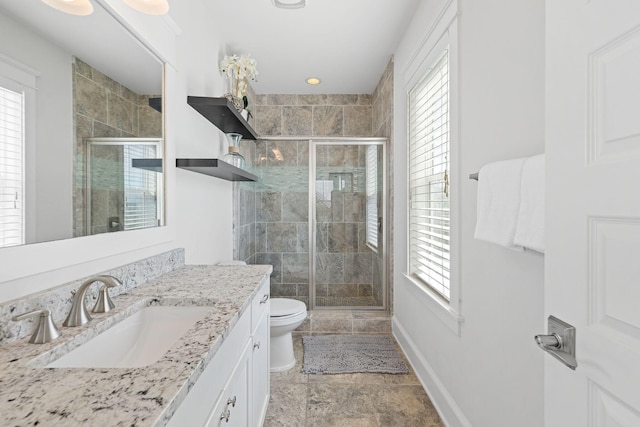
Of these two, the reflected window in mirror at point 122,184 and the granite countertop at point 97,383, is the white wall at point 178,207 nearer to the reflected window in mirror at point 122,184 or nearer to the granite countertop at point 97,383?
the reflected window in mirror at point 122,184

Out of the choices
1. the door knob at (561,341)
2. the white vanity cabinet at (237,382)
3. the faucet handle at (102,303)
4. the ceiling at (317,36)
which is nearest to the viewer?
the door knob at (561,341)

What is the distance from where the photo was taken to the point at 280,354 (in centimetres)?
236

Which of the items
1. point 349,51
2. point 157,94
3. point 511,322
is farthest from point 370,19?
point 511,322

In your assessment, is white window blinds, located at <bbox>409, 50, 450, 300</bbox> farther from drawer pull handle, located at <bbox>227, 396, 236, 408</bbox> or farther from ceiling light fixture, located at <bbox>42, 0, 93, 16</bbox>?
ceiling light fixture, located at <bbox>42, 0, 93, 16</bbox>

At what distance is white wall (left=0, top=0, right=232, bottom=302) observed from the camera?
3.04 feet

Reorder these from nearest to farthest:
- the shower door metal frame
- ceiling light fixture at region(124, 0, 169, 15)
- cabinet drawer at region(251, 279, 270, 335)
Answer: ceiling light fixture at region(124, 0, 169, 15)
cabinet drawer at region(251, 279, 270, 335)
the shower door metal frame

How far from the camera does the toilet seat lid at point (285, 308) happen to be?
91.2 inches

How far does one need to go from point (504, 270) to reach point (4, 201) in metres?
1.56

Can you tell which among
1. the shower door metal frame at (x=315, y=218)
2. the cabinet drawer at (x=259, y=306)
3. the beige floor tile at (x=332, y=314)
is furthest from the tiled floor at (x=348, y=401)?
the shower door metal frame at (x=315, y=218)

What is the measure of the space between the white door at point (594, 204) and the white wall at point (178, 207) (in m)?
1.31

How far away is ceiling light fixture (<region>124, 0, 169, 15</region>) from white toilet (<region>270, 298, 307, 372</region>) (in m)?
1.82

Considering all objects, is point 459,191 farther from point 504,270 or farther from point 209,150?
point 209,150

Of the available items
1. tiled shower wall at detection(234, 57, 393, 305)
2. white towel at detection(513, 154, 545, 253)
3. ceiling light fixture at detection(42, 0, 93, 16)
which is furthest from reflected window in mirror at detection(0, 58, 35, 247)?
tiled shower wall at detection(234, 57, 393, 305)

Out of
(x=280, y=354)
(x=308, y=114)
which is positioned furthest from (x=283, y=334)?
(x=308, y=114)
